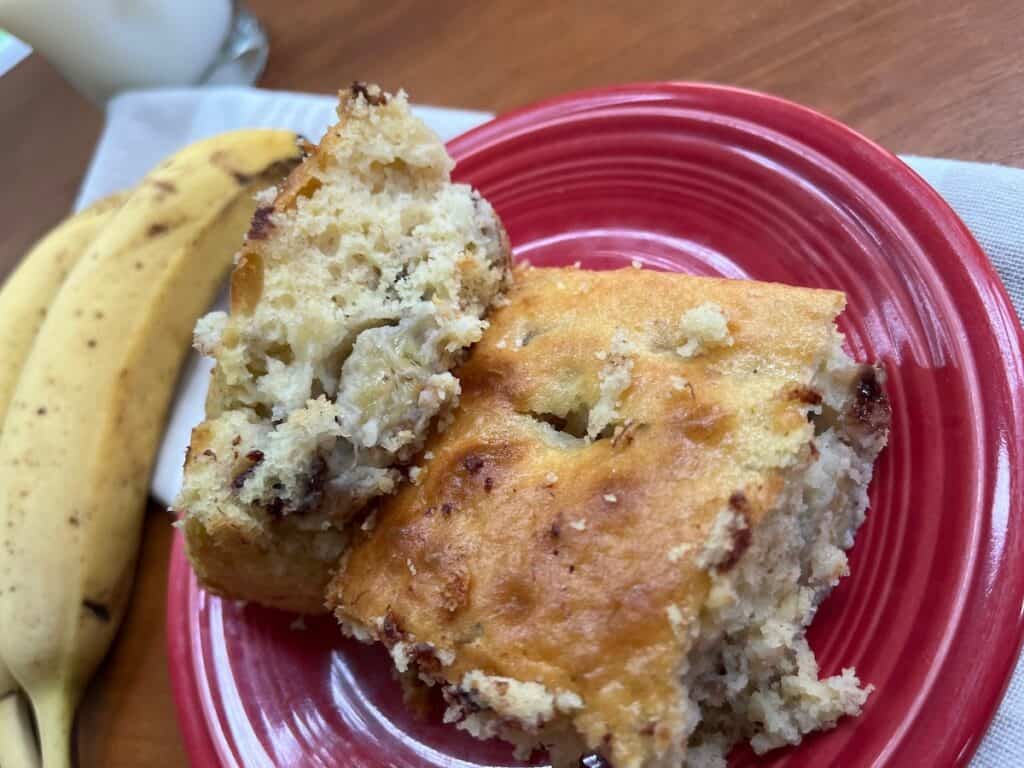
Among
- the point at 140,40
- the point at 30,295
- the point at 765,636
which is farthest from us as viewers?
the point at 140,40

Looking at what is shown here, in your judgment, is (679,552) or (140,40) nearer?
(679,552)

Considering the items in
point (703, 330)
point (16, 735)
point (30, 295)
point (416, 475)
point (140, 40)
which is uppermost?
point (140, 40)

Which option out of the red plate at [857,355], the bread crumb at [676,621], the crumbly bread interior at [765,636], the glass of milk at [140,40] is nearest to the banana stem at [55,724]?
the red plate at [857,355]

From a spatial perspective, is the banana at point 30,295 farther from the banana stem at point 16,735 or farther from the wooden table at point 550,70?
the wooden table at point 550,70

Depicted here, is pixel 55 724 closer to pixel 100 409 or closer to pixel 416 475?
pixel 100 409

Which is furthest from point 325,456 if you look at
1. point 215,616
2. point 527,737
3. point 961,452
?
point 961,452

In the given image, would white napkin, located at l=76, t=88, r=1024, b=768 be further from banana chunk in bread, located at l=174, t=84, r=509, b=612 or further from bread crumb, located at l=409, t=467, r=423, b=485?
bread crumb, located at l=409, t=467, r=423, b=485

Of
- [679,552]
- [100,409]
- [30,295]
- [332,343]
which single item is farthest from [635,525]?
[30,295]

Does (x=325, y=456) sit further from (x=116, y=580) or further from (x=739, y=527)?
(x=116, y=580)
